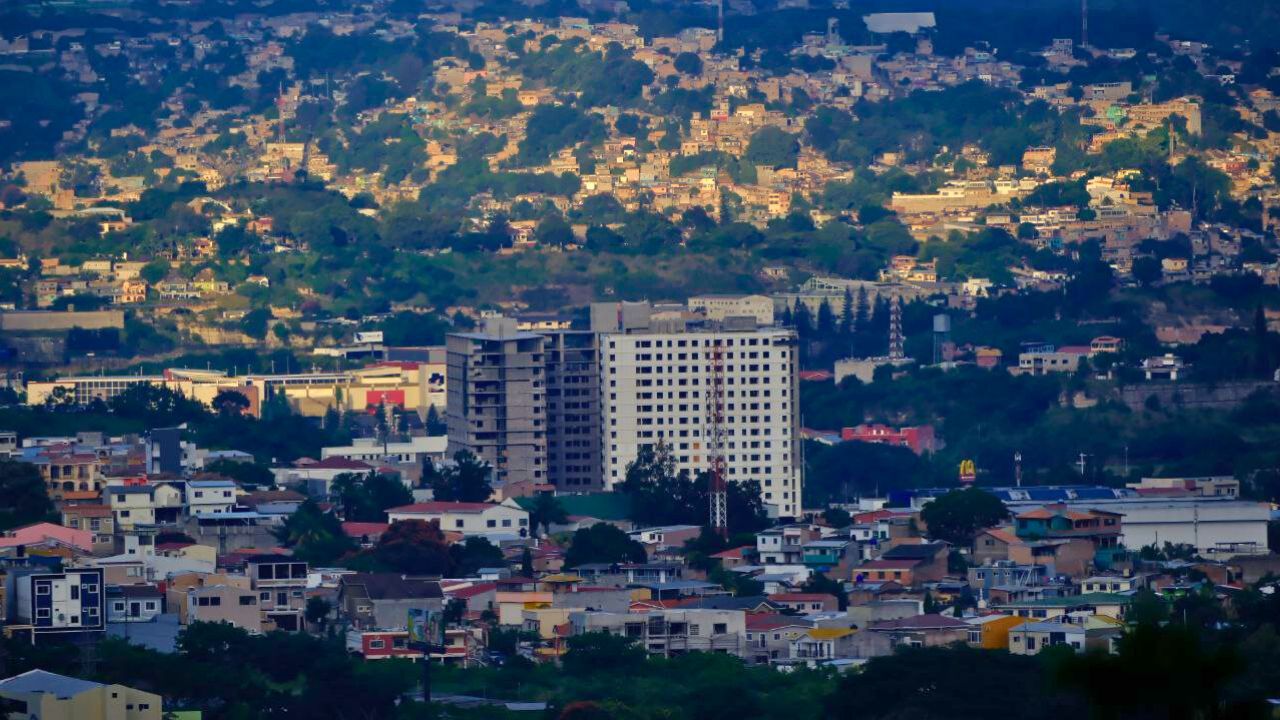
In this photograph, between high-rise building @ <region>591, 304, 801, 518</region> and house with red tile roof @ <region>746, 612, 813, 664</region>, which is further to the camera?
high-rise building @ <region>591, 304, 801, 518</region>

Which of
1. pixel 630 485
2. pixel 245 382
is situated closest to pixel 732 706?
pixel 630 485

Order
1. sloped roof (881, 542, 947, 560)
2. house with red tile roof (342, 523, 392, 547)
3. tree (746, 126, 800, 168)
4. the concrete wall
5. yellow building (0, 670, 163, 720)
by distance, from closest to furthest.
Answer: yellow building (0, 670, 163, 720), sloped roof (881, 542, 947, 560), house with red tile roof (342, 523, 392, 547), the concrete wall, tree (746, 126, 800, 168)

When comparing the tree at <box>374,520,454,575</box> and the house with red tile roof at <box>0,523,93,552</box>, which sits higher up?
the house with red tile roof at <box>0,523,93,552</box>

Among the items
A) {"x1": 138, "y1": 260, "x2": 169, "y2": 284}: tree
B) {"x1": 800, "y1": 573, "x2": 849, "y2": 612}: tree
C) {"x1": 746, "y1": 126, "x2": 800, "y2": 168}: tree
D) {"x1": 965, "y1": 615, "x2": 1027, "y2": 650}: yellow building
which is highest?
{"x1": 746, "y1": 126, "x2": 800, "y2": 168}: tree

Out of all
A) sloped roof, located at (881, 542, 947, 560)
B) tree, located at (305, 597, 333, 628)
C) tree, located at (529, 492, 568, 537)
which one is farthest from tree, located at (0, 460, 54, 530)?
sloped roof, located at (881, 542, 947, 560)

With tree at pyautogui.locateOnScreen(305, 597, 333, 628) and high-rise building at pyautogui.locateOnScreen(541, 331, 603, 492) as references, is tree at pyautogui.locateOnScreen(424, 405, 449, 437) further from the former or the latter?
tree at pyautogui.locateOnScreen(305, 597, 333, 628)

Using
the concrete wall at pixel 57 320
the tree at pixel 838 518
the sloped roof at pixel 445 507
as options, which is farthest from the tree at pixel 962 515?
the concrete wall at pixel 57 320

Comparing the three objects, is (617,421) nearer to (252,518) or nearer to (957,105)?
(252,518)
